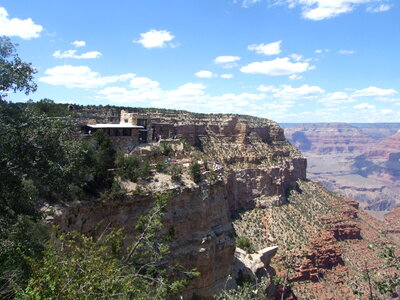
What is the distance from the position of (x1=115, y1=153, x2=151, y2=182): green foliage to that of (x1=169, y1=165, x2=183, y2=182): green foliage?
4.68ft

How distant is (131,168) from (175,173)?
279 cm

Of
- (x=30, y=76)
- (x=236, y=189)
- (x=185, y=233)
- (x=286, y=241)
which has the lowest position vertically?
(x=286, y=241)

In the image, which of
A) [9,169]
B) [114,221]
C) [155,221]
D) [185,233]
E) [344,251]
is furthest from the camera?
[344,251]

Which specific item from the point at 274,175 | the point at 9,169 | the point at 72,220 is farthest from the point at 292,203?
the point at 9,169

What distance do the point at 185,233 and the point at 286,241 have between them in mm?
40029

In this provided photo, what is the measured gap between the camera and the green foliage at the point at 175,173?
23.4 metres

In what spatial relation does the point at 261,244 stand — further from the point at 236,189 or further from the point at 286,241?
the point at 236,189

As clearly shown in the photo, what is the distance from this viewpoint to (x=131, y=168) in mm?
22547

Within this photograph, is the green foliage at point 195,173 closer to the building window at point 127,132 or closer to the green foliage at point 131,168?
the green foliage at point 131,168

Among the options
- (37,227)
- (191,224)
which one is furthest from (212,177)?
(37,227)

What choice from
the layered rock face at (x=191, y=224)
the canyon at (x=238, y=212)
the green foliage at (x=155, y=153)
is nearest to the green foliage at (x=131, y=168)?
the canyon at (x=238, y=212)

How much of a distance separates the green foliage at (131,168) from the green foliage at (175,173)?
56.2 inches

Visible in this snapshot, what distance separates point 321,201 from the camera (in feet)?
260

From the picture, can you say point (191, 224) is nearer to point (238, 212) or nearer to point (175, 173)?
point (175, 173)
